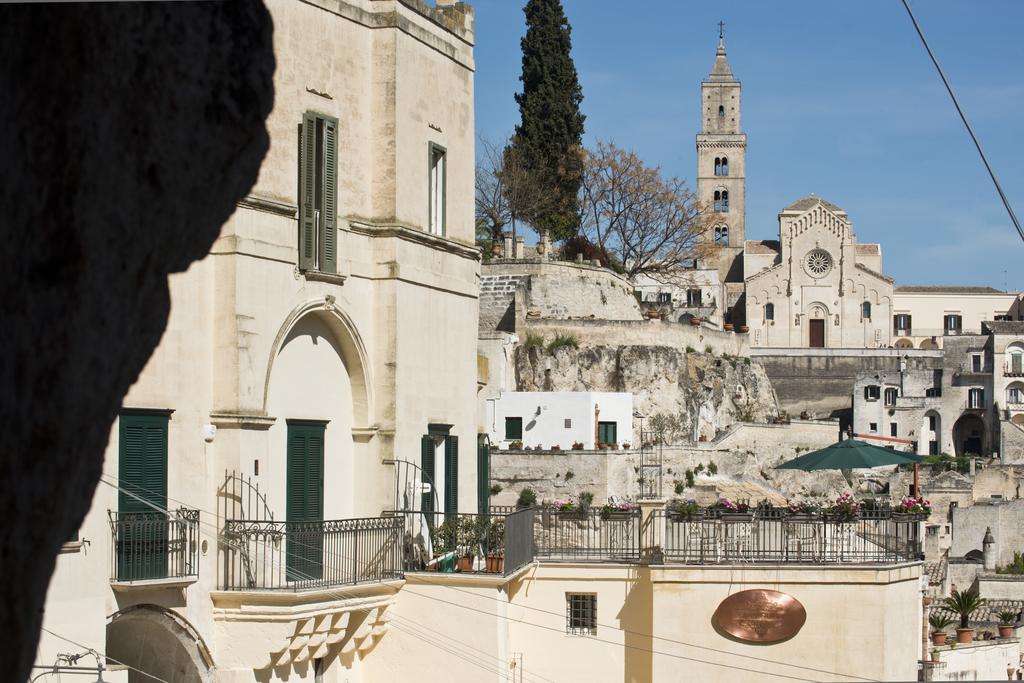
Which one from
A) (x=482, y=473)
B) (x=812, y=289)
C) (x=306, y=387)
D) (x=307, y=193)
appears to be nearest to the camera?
(x=307, y=193)

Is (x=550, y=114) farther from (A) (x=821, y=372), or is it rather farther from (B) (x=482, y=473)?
(B) (x=482, y=473)

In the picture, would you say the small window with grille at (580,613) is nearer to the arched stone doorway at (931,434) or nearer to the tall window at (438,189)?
the tall window at (438,189)

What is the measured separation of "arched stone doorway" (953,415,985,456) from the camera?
94.3 meters

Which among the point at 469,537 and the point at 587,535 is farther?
the point at 587,535

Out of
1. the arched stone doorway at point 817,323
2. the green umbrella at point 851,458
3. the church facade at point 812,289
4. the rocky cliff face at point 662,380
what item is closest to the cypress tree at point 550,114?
the rocky cliff face at point 662,380

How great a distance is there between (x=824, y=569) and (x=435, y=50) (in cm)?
891

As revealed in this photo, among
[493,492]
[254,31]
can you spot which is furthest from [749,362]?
[254,31]

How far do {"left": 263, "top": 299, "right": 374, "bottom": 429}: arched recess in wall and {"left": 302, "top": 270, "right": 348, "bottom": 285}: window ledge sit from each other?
0.25 m

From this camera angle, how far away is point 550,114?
7950 centimetres

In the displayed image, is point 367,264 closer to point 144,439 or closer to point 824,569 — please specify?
point 144,439

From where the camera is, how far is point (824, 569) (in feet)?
68.9

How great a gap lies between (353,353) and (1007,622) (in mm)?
31963

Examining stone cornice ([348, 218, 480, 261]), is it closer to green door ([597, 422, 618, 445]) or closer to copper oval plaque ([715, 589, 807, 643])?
copper oval plaque ([715, 589, 807, 643])

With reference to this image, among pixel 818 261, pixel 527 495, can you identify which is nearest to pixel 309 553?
pixel 527 495
